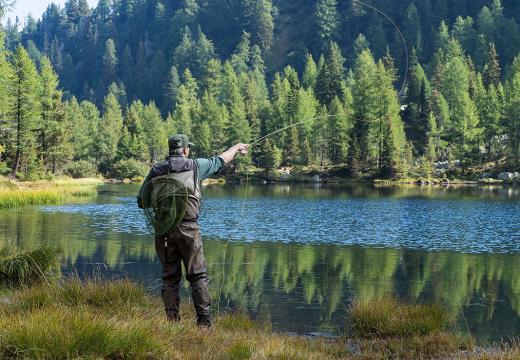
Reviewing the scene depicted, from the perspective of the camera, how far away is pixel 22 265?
13336 mm

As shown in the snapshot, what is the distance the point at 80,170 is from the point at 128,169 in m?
6.99

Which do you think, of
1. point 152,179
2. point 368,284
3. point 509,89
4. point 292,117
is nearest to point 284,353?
point 152,179

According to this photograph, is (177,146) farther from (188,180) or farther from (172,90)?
(172,90)

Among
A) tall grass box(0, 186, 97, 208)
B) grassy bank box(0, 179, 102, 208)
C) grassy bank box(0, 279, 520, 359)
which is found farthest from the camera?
grassy bank box(0, 179, 102, 208)

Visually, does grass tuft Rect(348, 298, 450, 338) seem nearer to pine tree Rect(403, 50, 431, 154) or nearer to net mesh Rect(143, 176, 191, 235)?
net mesh Rect(143, 176, 191, 235)

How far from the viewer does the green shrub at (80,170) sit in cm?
7844

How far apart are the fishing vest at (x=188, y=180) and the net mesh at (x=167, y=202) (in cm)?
2

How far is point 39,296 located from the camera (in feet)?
29.0

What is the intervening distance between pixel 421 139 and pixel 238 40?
117m

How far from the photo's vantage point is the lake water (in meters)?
13.5

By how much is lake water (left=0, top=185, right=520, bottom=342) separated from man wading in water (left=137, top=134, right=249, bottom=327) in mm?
3489

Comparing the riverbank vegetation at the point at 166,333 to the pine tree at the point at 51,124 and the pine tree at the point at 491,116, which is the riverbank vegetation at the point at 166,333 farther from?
the pine tree at the point at 491,116

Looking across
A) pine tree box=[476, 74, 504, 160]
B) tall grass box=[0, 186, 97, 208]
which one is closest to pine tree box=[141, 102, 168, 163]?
pine tree box=[476, 74, 504, 160]

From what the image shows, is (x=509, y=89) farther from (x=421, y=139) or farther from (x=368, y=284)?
(x=368, y=284)
